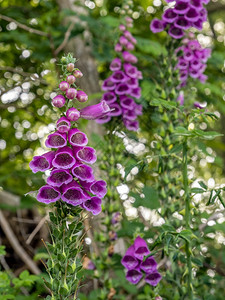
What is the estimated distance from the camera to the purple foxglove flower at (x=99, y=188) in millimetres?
1406

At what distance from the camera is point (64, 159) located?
4.54ft

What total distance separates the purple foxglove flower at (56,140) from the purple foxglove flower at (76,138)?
0.09 feet

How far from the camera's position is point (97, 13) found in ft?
18.2

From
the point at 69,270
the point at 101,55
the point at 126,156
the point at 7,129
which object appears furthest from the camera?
the point at 7,129

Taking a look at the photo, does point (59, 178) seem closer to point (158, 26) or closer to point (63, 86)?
point (63, 86)

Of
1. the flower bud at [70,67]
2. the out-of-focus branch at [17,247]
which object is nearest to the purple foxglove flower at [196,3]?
the flower bud at [70,67]

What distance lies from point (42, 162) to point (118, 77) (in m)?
1.48

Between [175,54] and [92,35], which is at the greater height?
[175,54]

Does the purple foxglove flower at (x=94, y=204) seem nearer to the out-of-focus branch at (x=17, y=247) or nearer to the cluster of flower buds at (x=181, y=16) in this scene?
the cluster of flower buds at (x=181, y=16)

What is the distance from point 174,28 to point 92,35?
2206 millimetres

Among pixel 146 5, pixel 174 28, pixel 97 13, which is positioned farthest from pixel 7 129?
pixel 174 28

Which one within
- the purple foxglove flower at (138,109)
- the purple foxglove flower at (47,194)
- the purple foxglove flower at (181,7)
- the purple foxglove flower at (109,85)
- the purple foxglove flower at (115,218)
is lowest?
the purple foxglove flower at (115,218)

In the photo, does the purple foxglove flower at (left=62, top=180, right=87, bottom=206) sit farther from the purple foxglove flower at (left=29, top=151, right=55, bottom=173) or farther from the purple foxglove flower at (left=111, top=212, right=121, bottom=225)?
the purple foxglove flower at (left=111, top=212, right=121, bottom=225)

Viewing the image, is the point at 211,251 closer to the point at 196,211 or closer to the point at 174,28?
the point at 196,211
